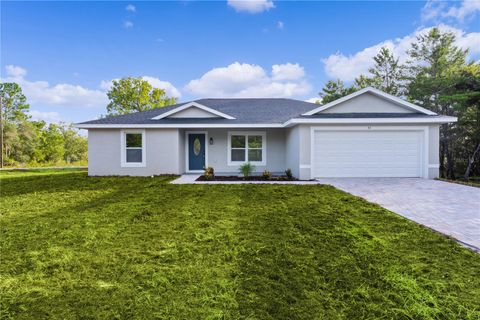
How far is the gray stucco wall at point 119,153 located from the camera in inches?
473

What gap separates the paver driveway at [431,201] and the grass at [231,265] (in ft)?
1.65

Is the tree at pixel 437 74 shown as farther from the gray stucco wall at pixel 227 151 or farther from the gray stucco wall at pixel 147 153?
the gray stucco wall at pixel 147 153

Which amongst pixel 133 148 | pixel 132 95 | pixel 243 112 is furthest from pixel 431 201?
pixel 132 95

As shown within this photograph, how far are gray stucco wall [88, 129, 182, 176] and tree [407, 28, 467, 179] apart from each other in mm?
20480

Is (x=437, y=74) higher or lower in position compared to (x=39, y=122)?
higher

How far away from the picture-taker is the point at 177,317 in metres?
2.15

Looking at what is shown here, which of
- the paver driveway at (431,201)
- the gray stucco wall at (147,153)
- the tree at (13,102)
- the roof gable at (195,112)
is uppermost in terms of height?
the tree at (13,102)

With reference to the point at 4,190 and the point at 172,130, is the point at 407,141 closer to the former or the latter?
the point at 172,130

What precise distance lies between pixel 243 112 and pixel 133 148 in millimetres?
6349

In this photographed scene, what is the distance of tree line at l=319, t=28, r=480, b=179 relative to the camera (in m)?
18.0

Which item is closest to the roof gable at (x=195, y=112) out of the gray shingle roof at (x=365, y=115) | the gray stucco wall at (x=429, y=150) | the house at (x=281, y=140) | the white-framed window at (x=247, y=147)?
the house at (x=281, y=140)

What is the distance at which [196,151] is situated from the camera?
44.0ft

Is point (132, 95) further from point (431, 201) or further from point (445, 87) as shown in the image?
point (445, 87)

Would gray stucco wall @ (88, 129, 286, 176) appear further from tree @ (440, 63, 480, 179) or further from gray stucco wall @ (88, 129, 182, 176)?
tree @ (440, 63, 480, 179)
